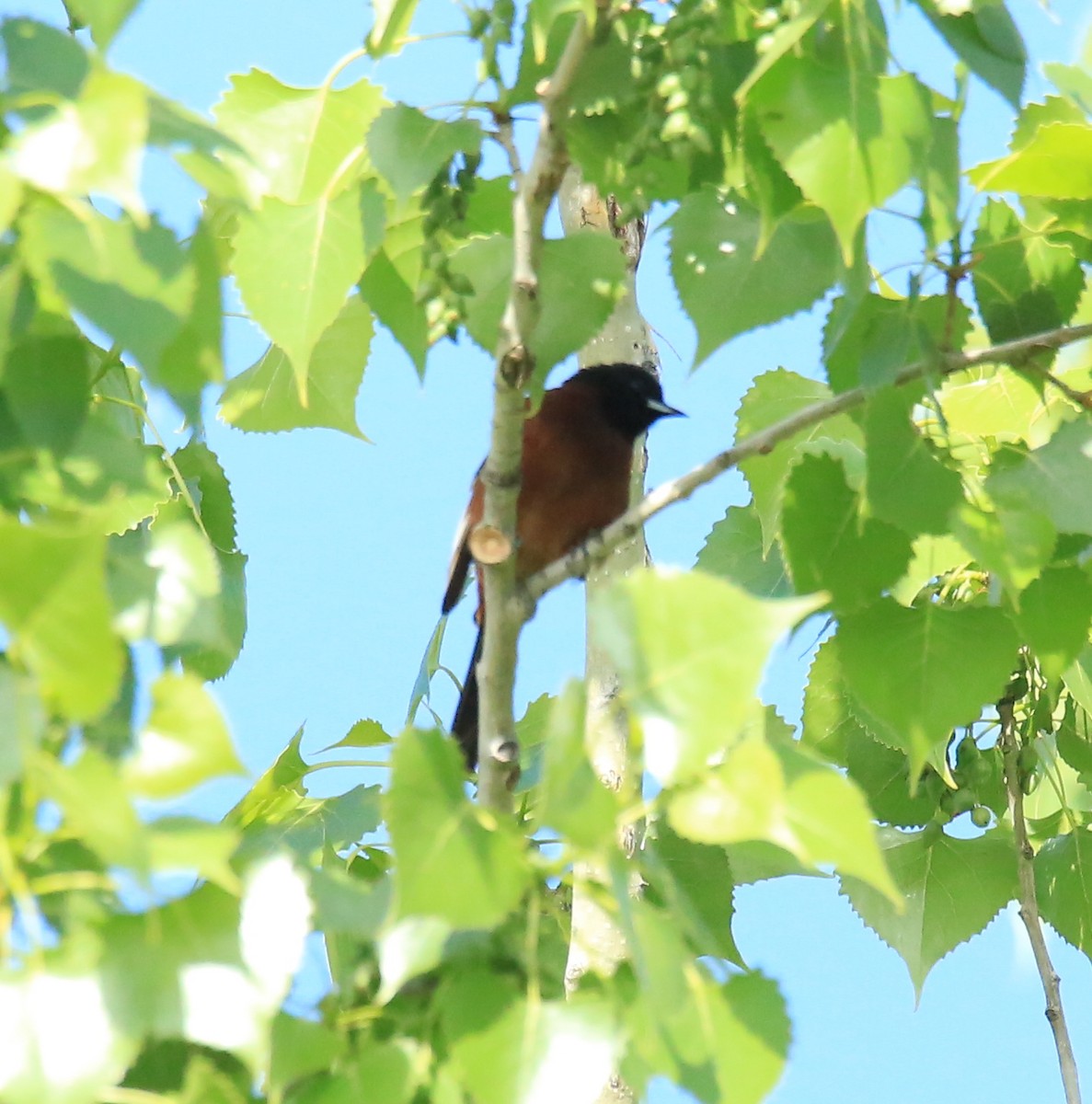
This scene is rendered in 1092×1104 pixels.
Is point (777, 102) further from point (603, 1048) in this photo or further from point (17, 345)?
point (603, 1048)

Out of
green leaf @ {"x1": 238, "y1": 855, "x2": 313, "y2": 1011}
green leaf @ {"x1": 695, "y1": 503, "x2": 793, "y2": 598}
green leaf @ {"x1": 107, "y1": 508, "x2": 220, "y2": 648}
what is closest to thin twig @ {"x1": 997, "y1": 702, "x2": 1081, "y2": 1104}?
green leaf @ {"x1": 695, "y1": 503, "x2": 793, "y2": 598}

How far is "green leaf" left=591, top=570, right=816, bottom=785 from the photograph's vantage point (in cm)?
117

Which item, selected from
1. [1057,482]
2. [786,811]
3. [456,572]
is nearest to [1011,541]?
[1057,482]

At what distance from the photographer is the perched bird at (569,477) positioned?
376 centimetres

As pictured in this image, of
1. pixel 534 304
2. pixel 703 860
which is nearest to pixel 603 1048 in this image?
pixel 534 304

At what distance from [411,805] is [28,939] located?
0.30 metres

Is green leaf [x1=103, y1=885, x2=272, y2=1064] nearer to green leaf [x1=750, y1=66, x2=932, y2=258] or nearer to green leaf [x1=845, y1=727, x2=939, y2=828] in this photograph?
green leaf [x1=750, y1=66, x2=932, y2=258]

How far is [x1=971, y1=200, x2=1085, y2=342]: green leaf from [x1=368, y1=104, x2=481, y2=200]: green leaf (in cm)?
69

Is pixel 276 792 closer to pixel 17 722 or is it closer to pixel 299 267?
pixel 299 267

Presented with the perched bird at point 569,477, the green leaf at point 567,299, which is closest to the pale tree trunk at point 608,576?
the perched bird at point 569,477

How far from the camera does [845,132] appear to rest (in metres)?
1.55

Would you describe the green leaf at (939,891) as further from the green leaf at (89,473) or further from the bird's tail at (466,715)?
the green leaf at (89,473)

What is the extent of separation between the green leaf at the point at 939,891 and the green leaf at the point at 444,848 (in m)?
1.50

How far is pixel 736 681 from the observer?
46.3 inches
